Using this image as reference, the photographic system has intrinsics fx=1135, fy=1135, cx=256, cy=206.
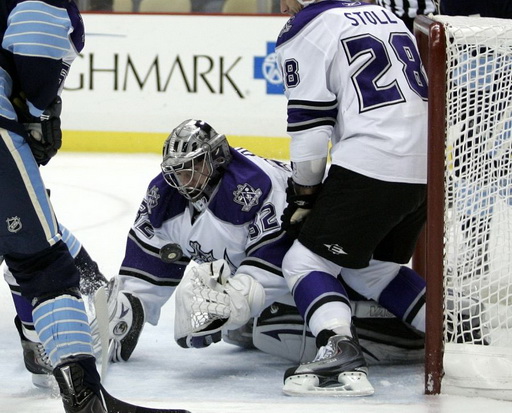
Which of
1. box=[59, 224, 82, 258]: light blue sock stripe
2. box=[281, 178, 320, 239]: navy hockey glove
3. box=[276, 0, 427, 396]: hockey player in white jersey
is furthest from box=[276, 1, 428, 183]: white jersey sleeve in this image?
box=[59, 224, 82, 258]: light blue sock stripe

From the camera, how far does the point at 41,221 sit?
7.70 feet

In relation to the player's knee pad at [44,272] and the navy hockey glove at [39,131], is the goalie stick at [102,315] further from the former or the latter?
the navy hockey glove at [39,131]

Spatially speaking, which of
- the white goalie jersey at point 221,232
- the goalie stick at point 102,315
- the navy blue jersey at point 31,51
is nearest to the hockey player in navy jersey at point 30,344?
the goalie stick at point 102,315

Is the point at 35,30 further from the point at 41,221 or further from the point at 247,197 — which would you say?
the point at 247,197

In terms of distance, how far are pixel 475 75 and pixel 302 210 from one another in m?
0.54

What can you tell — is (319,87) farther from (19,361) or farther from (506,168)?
(19,361)

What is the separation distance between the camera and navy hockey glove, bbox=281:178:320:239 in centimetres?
284

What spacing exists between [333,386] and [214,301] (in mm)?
378

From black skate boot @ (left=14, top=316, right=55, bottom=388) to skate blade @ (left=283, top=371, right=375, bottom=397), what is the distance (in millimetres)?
593

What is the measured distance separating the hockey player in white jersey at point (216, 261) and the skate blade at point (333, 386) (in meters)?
Answer: 0.27

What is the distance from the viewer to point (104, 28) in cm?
700

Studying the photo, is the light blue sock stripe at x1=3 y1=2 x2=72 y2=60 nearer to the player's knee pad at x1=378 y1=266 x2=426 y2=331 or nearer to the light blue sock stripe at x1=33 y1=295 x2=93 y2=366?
the light blue sock stripe at x1=33 y1=295 x2=93 y2=366

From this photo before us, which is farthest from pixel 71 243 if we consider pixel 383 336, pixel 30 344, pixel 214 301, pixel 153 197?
pixel 383 336

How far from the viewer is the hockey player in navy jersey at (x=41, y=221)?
90.2 inches
